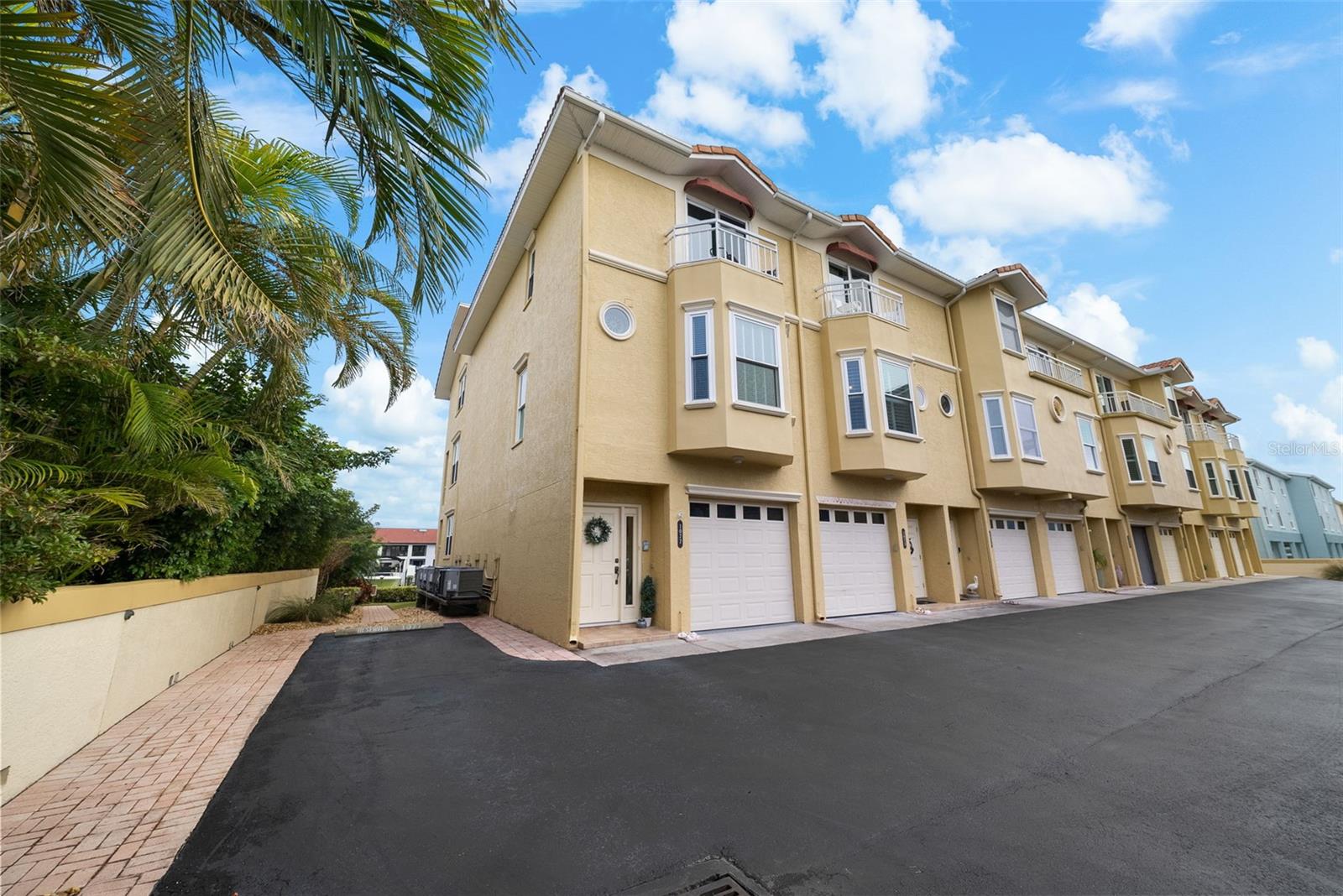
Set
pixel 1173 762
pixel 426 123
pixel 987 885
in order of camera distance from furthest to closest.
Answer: pixel 1173 762 → pixel 426 123 → pixel 987 885

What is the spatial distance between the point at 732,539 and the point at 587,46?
24.6ft

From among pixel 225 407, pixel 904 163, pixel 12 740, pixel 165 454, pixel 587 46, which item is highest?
pixel 904 163

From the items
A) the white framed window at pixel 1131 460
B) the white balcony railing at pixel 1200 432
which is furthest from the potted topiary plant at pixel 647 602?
the white balcony railing at pixel 1200 432

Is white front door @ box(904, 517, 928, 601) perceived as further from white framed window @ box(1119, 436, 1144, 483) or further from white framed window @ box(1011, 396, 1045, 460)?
white framed window @ box(1119, 436, 1144, 483)

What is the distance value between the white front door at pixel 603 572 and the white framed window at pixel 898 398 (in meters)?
6.42

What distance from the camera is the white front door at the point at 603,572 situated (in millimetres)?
8531

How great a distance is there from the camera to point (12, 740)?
3158 mm

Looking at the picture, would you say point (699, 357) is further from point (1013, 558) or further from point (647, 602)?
point (1013, 558)

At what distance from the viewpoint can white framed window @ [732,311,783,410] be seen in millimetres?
9023

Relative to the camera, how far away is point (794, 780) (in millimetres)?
3271

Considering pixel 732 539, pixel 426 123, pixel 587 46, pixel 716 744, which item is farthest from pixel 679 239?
pixel 716 744

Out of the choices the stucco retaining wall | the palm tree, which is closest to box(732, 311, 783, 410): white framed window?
the palm tree

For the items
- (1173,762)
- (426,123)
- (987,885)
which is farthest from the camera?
(1173,762)

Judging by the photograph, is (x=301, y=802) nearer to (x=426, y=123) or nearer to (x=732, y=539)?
(x=426, y=123)
